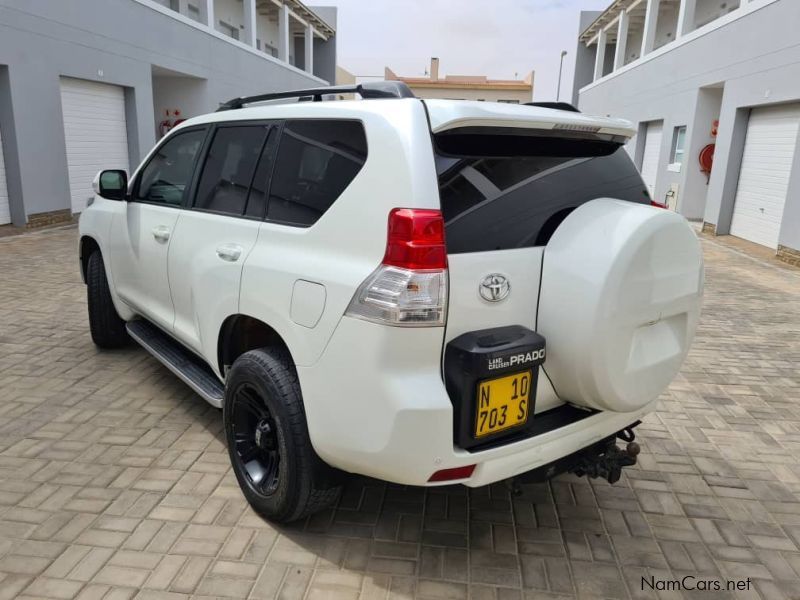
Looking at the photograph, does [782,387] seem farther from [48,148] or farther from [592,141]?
[48,148]

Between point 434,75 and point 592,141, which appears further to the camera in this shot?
point 434,75

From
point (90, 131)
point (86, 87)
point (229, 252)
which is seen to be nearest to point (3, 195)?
point (90, 131)

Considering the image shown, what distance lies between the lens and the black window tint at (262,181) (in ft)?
9.01

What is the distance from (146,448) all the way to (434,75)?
170 ft

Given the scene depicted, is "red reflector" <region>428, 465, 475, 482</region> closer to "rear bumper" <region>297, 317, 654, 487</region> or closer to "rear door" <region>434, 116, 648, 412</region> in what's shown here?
"rear bumper" <region>297, 317, 654, 487</region>

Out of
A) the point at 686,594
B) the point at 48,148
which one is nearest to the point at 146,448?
the point at 686,594

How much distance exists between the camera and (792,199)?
10203 millimetres

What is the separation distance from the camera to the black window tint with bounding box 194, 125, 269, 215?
9.55ft

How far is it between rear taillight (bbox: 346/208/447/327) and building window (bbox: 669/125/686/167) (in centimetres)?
1606

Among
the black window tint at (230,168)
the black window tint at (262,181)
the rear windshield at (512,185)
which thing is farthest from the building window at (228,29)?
the rear windshield at (512,185)

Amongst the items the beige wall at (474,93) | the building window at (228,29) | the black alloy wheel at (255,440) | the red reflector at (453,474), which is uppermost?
the beige wall at (474,93)

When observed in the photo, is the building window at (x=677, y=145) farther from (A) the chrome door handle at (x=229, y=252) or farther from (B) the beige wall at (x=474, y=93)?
(B) the beige wall at (x=474, y=93)

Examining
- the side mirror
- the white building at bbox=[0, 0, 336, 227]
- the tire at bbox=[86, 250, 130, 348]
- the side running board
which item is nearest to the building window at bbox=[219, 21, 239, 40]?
the white building at bbox=[0, 0, 336, 227]

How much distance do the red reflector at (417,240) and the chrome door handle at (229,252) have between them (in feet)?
3.25
